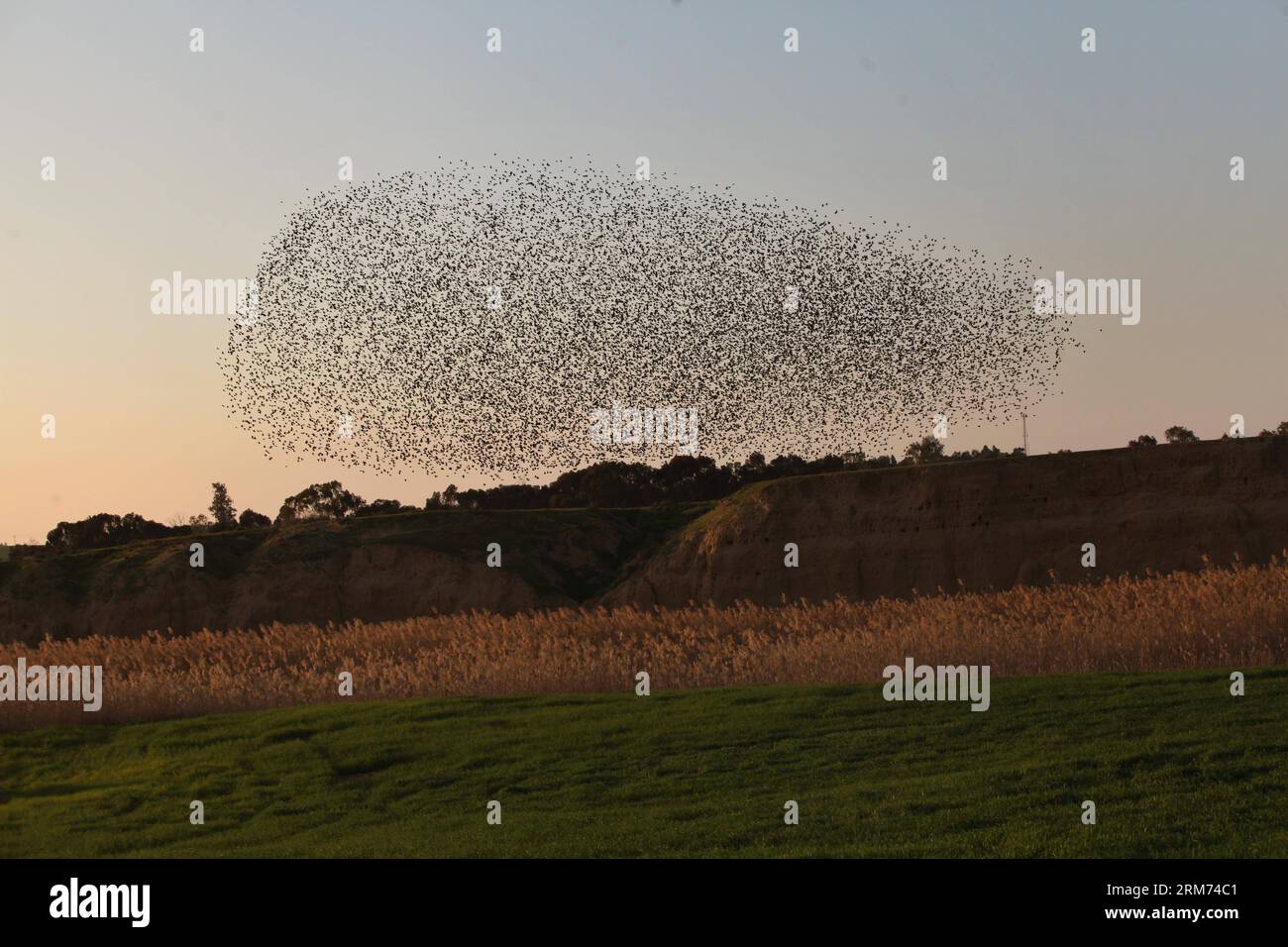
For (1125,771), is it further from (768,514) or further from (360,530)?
(360,530)

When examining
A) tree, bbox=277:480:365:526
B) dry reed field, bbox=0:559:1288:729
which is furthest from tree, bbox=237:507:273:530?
dry reed field, bbox=0:559:1288:729

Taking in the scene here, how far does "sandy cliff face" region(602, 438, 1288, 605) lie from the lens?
54875 mm

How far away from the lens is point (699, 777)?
61.0 feet

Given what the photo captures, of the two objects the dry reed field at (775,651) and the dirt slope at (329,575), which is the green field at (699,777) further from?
the dirt slope at (329,575)

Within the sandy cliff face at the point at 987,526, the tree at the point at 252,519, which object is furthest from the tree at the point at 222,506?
the sandy cliff face at the point at 987,526

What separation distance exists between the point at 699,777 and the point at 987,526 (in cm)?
4175

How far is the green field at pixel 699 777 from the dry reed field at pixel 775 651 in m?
2.67

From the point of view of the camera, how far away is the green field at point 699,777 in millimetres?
14273

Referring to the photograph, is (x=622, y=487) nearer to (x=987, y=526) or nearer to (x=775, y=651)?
(x=987, y=526)

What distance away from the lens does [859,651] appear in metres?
26.6

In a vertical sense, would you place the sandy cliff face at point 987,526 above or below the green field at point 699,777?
above

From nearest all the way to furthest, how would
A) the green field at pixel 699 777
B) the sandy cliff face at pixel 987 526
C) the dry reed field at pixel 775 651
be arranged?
the green field at pixel 699 777 → the dry reed field at pixel 775 651 → the sandy cliff face at pixel 987 526

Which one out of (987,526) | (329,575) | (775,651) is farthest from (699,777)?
(329,575)

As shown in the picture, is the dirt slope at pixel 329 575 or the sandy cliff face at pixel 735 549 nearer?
the sandy cliff face at pixel 735 549
